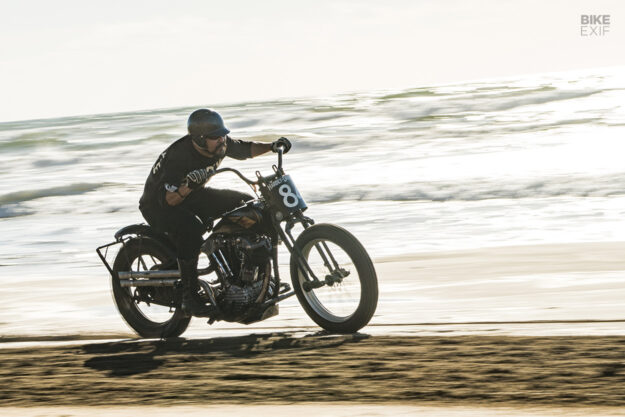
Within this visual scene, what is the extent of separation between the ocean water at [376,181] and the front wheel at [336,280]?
203 cm

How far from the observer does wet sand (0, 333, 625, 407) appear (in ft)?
18.7

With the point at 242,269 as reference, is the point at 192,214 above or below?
above

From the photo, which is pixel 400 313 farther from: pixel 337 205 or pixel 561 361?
pixel 337 205

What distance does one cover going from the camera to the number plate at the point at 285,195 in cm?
779

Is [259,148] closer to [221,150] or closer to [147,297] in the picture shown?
[221,150]

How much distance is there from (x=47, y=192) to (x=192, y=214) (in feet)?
67.0

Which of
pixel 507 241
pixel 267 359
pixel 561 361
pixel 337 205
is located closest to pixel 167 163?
pixel 267 359

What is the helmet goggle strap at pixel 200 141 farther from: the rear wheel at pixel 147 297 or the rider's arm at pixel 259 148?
the rear wheel at pixel 147 297

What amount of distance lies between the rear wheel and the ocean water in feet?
1.60

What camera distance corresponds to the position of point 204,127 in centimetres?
792

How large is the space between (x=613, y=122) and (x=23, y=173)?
19.1 meters

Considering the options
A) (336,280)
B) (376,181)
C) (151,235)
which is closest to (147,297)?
(151,235)

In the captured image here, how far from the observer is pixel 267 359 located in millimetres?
6941

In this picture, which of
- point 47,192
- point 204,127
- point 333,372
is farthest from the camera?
point 47,192
